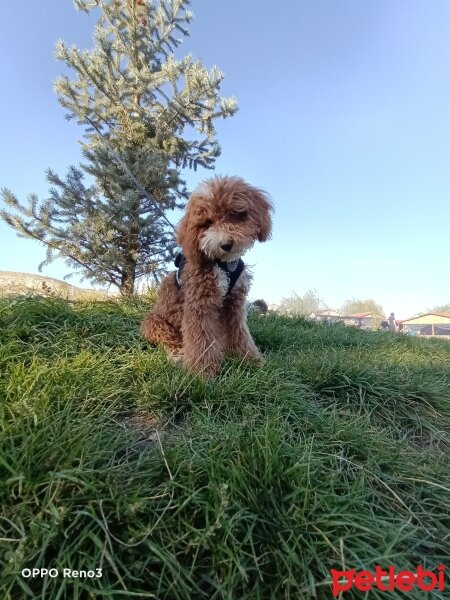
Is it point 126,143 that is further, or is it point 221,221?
point 126,143

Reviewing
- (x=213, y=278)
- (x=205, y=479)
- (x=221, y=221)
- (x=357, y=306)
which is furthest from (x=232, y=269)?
(x=357, y=306)

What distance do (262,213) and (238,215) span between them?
0.89ft

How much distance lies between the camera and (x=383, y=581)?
126 centimetres

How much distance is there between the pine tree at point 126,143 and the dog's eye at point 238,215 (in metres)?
3.59


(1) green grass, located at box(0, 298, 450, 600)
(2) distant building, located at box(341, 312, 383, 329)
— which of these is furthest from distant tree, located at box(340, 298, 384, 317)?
(1) green grass, located at box(0, 298, 450, 600)

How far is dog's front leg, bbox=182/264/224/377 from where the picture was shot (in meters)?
3.07

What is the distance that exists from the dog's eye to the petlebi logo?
244 cm

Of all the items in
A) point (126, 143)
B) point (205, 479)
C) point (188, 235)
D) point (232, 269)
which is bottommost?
point (205, 479)

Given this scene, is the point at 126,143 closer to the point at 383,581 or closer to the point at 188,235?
the point at 188,235

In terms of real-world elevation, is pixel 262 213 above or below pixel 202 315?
above

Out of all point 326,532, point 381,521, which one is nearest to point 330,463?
point 381,521

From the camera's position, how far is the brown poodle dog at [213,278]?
296cm

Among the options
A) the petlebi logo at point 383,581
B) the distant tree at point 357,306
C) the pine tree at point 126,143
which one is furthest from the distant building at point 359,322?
the distant tree at point 357,306

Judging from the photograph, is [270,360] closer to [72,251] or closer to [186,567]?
[186,567]
